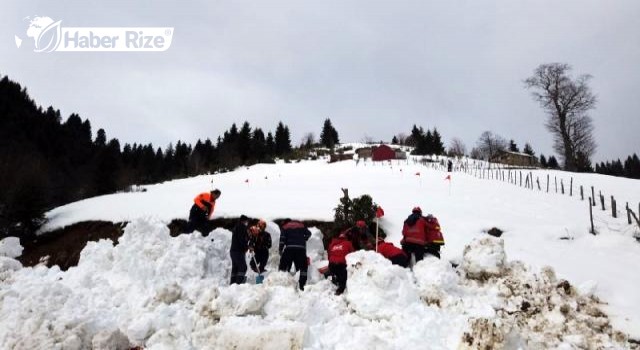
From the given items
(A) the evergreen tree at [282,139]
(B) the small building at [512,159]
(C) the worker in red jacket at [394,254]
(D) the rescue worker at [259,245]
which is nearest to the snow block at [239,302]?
(D) the rescue worker at [259,245]

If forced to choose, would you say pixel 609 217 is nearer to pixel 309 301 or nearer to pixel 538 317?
pixel 538 317

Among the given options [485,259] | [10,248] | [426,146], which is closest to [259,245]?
[485,259]

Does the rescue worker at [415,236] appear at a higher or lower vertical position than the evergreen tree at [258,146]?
lower

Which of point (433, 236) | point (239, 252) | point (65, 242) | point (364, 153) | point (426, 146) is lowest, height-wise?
point (65, 242)

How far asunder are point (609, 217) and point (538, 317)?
1135cm

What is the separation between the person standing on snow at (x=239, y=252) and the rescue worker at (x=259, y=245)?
0.35 m

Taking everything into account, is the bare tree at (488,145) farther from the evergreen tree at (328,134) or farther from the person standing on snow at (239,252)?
the person standing on snow at (239,252)

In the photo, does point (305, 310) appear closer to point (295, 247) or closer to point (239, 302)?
point (239, 302)

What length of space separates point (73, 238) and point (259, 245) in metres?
13.6

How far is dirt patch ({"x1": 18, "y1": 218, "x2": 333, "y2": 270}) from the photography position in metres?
15.8

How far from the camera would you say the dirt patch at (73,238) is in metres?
15.8

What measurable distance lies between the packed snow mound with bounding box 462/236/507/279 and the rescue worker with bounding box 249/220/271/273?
16.4 ft

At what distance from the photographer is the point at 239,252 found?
30.4 ft

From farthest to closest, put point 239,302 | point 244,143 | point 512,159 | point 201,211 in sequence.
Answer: point 512,159, point 244,143, point 201,211, point 239,302
